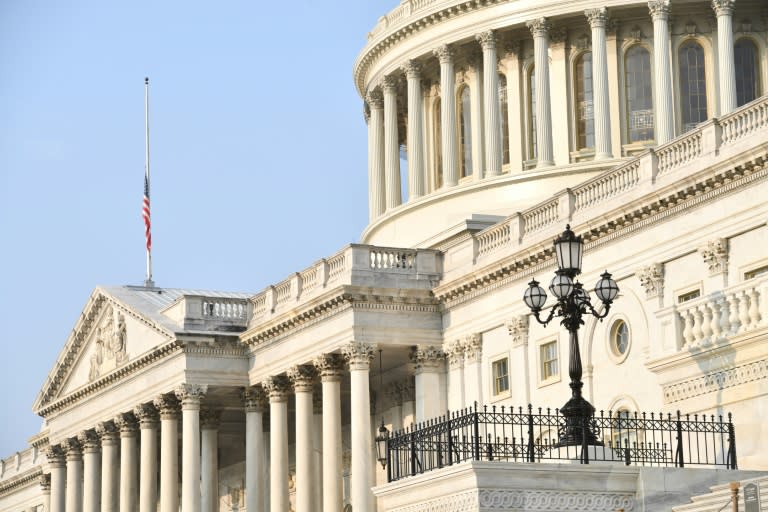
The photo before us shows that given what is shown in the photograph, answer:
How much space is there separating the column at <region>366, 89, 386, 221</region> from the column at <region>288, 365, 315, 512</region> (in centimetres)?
1951

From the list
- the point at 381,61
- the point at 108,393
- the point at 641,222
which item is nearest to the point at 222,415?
the point at 108,393

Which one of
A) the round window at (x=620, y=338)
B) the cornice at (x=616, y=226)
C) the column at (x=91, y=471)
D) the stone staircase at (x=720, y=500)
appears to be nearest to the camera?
the stone staircase at (x=720, y=500)

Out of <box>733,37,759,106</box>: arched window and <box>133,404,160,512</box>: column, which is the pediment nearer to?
<box>133,404,160,512</box>: column

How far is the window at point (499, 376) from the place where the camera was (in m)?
56.2

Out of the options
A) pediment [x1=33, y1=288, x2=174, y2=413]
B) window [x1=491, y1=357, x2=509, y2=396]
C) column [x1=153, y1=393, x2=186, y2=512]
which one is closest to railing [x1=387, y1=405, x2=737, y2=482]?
window [x1=491, y1=357, x2=509, y2=396]

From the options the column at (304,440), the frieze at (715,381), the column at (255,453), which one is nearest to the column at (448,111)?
the column at (255,453)

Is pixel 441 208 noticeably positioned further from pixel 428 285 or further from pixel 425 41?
pixel 428 285

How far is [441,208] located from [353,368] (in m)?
16.3

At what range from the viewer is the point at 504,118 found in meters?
74.2

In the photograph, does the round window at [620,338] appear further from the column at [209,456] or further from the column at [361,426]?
the column at [209,456]

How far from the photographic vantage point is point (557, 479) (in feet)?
102

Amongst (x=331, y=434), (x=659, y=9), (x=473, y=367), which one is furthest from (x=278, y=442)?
(x=659, y=9)

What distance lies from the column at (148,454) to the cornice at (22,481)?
1192 inches

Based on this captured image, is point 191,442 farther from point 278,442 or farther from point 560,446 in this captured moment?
point 560,446
